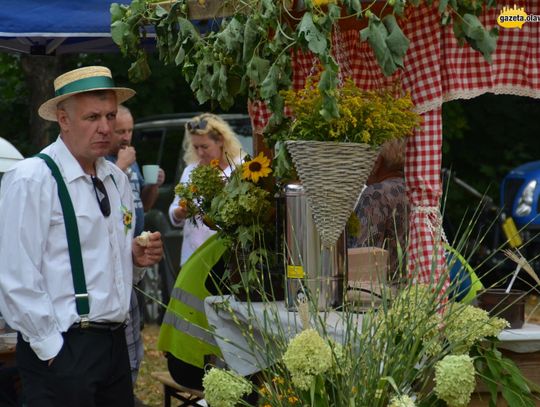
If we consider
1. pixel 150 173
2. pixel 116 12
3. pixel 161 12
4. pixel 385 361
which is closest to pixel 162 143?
pixel 150 173

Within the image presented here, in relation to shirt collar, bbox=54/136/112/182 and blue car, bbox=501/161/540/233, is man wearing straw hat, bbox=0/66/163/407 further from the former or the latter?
blue car, bbox=501/161/540/233

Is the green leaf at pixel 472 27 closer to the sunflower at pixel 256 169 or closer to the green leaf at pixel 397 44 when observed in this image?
the green leaf at pixel 397 44

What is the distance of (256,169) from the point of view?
15.6 ft

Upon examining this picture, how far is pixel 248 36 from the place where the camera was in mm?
4199

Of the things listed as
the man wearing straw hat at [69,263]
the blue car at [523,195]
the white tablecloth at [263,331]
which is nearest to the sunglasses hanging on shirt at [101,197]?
the man wearing straw hat at [69,263]

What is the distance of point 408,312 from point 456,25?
130 cm

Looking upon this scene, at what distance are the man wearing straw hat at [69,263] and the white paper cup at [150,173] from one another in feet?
9.90

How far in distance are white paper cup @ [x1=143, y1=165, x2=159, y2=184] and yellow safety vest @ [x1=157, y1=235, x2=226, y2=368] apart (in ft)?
7.78

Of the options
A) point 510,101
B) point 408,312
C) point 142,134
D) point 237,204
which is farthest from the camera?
point 510,101

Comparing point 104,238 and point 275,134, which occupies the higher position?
point 275,134

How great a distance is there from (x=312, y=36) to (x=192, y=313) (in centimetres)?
183

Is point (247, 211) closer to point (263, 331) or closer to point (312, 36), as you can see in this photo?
point (312, 36)

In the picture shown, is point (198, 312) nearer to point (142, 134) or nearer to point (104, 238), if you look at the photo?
point (104, 238)

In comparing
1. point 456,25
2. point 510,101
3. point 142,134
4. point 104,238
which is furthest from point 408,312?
point 510,101
